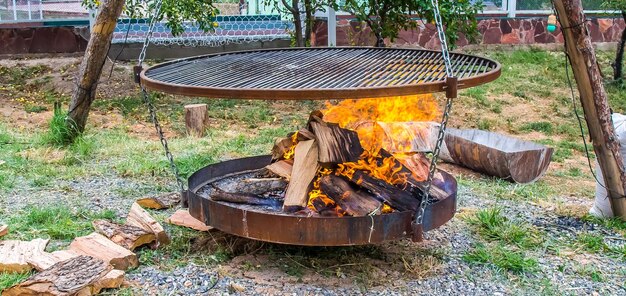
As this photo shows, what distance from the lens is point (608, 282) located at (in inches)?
144

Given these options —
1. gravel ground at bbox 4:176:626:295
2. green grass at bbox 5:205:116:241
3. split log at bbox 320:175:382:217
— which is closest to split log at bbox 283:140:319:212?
split log at bbox 320:175:382:217

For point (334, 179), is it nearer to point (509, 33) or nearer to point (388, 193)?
point (388, 193)

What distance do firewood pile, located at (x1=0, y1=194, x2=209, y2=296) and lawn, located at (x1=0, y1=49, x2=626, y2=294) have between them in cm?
8

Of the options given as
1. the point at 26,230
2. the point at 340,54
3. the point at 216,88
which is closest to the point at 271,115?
the point at 340,54

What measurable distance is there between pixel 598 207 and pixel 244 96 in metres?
2.94

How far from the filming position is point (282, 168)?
14.0 ft

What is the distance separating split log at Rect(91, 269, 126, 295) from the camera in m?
3.27

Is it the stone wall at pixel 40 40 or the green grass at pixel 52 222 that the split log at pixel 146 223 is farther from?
the stone wall at pixel 40 40

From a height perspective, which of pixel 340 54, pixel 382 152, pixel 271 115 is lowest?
pixel 271 115

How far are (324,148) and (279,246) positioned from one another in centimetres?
63

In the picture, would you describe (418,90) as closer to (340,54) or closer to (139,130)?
(340,54)

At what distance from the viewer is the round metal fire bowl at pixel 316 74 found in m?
3.13

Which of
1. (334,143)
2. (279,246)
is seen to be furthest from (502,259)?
(279,246)

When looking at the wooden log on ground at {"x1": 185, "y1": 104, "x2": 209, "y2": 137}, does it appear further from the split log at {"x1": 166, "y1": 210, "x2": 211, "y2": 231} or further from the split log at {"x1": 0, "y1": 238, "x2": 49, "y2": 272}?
the split log at {"x1": 0, "y1": 238, "x2": 49, "y2": 272}
